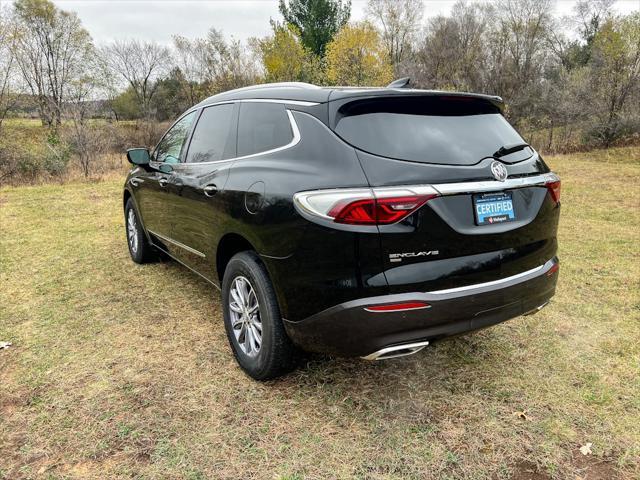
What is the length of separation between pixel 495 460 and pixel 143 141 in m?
28.3

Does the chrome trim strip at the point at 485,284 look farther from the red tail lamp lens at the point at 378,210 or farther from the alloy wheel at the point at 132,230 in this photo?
the alloy wheel at the point at 132,230

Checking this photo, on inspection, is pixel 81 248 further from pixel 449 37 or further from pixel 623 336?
pixel 449 37

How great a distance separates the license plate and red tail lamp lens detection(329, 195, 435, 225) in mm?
367

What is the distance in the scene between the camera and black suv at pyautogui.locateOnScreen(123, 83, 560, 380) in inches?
79.1

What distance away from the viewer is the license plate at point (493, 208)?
7.04 ft

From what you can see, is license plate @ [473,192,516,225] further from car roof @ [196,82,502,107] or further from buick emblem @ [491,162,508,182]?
car roof @ [196,82,502,107]

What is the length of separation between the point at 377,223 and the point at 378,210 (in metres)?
0.06

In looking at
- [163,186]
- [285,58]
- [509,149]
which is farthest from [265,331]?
[285,58]

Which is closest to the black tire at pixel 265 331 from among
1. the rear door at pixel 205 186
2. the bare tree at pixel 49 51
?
the rear door at pixel 205 186

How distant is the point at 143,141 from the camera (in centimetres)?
2695

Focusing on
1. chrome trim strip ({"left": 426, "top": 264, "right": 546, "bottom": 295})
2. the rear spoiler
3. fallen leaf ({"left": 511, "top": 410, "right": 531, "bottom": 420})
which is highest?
the rear spoiler

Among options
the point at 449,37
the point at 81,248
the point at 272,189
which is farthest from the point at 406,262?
the point at 449,37

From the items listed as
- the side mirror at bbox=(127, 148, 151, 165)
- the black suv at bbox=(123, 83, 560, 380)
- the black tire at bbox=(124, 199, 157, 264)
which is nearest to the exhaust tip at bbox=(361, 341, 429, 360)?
the black suv at bbox=(123, 83, 560, 380)

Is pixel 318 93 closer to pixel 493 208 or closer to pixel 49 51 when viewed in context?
pixel 493 208
